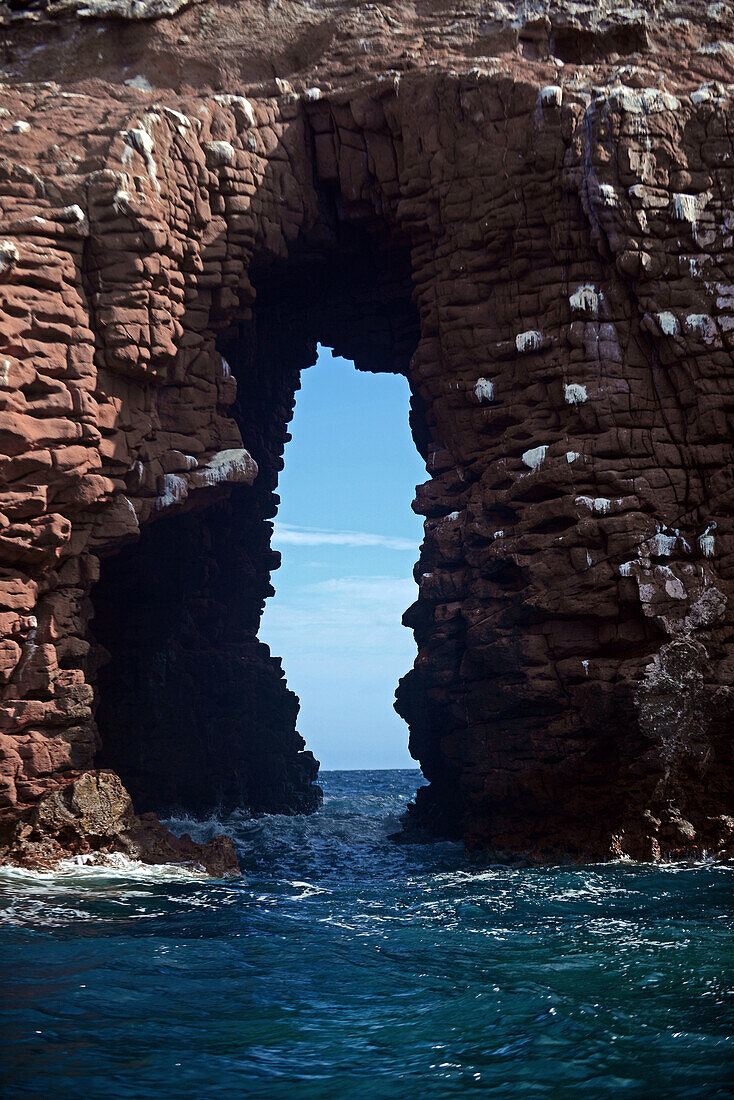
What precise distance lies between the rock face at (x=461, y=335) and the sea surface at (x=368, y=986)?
2.61m

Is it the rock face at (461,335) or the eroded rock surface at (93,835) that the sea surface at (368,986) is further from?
the rock face at (461,335)

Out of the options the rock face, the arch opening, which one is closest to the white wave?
the rock face

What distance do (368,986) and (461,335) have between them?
1163cm

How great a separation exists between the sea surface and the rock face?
8.56 ft

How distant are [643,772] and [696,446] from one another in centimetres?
524

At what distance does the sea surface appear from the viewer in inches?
259

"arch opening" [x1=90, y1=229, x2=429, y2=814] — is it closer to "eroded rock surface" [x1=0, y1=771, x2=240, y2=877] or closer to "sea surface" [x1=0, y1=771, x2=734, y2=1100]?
"eroded rock surface" [x1=0, y1=771, x2=240, y2=877]

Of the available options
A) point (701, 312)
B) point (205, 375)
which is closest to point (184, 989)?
point (205, 375)

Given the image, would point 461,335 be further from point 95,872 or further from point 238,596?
point 238,596

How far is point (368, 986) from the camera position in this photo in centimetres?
869

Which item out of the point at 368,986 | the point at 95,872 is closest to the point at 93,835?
the point at 95,872

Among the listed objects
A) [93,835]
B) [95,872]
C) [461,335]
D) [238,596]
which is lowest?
[95,872]

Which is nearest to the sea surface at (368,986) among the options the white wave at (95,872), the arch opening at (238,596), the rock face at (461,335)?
the white wave at (95,872)

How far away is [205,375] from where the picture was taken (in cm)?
1755
